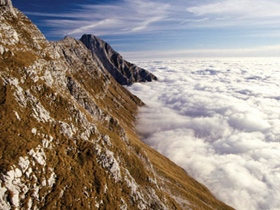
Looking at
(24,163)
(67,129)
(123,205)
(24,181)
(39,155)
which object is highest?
(67,129)

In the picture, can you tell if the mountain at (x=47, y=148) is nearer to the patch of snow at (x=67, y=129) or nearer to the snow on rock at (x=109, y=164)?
the snow on rock at (x=109, y=164)

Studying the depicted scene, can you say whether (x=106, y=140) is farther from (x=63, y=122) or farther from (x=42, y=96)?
(x=42, y=96)

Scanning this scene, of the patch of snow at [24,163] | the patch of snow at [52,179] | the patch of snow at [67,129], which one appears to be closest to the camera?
the patch of snow at [24,163]

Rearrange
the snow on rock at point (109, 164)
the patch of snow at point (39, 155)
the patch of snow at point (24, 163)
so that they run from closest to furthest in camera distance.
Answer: the patch of snow at point (24, 163), the patch of snow at point (39, 155), the snow on rock at point (109, 164)

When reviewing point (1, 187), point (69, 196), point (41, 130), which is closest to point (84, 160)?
point (69, 196)

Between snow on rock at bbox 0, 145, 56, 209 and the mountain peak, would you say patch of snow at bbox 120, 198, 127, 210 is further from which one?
the mountain peak

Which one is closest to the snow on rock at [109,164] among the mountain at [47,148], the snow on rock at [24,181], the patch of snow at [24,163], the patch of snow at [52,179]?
the mountain at [47,148]

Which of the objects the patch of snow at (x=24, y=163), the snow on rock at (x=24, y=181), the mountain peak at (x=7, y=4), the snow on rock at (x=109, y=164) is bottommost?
the snow on rock at (x=109, y=164)

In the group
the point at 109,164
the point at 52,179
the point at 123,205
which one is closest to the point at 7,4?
the point at 52,179

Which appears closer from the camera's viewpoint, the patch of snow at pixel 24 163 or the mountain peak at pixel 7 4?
the patch of snow at pixel 24 163

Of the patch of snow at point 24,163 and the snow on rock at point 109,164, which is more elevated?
the patch of snow at point 24,163

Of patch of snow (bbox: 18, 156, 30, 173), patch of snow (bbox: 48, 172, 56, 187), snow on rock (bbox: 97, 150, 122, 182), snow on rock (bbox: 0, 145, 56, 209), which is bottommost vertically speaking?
snow on rock (bbox: 97, 150, 122, 182)

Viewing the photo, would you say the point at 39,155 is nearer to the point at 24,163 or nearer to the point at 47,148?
the point at 47,148

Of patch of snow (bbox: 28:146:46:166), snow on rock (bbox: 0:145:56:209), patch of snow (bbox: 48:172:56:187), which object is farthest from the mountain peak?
patch of snow (bbox: 48:172:56:187)
